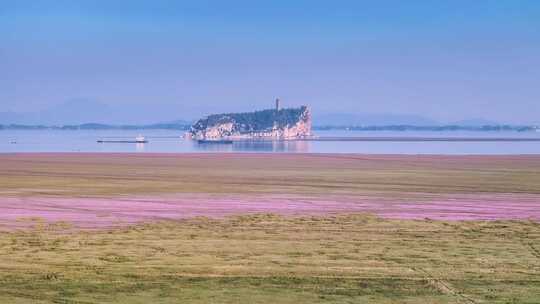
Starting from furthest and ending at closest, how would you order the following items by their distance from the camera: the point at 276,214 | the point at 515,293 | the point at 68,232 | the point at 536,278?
the point at 276,214 < the point at 68,232 < the point at 536,278 < the point at 515,293

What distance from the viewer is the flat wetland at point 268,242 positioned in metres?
14.0

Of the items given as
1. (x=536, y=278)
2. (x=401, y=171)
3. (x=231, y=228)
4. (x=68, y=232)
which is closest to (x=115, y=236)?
(x=68, y=232)

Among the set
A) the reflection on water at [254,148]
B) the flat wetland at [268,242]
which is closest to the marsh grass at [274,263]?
the flat wetland at [268,242]

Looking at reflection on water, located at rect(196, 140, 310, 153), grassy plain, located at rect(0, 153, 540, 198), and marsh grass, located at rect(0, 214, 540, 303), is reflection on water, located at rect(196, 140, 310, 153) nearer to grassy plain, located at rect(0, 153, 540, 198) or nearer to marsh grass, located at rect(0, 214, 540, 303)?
grassy plain, located at rect(0, 153, 540, 198)

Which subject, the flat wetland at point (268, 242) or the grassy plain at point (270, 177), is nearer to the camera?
the flat wetland at point (268, 242)

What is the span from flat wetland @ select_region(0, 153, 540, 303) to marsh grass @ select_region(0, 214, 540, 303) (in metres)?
0.03

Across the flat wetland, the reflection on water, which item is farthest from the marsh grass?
the reflection on water

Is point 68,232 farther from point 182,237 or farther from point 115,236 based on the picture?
point 182,237

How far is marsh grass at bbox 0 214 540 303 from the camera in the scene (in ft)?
45.0

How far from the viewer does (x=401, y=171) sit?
48.1 m

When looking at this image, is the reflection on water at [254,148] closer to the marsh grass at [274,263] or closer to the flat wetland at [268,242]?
the flat wetland at [268,242]

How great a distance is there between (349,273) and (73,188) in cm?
2190

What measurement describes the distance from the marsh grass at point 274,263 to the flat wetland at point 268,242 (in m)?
0.03

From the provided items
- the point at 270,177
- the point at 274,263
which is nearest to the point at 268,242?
the point at 274,263
